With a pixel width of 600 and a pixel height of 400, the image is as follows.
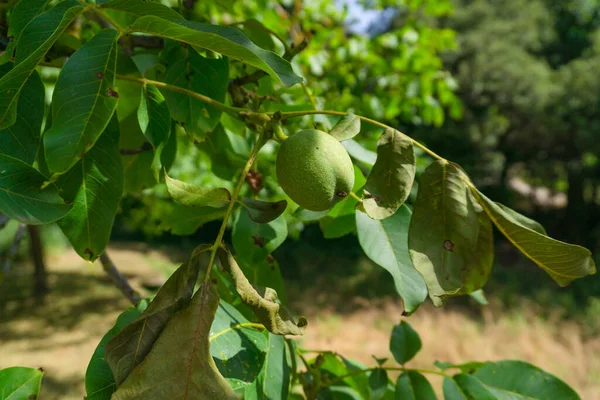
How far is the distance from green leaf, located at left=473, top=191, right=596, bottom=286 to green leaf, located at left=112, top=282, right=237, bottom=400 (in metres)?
0.49

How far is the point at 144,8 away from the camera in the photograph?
74 centimetres

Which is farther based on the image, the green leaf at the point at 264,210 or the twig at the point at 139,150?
the twig at the point at 139,150

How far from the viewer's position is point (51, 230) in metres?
10.4

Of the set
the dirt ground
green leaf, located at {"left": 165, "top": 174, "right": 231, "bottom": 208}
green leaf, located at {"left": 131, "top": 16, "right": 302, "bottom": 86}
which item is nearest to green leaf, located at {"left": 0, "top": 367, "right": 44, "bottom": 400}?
green leaf, located at {"left": 165, "top": 174, "right": 231, "bottom": 208}

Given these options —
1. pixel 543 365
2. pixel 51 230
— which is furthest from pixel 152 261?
pixel 543 365

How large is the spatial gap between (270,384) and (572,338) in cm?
806

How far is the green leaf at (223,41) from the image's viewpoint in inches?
26.3

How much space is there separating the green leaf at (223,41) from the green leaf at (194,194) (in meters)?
0.22

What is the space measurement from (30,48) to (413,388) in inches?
41.0

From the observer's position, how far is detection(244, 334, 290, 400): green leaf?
877mm

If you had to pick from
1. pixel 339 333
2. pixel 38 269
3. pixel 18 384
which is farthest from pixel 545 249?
pixel 38 269

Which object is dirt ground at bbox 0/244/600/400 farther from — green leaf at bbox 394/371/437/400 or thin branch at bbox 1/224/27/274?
green leaf at bbox 394/371/437/400

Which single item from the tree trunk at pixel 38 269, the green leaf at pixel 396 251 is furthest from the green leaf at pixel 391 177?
the tree trunk at pixel 38 269

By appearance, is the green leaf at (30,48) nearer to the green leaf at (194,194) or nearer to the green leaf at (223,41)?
the green leaf at (223,41)
